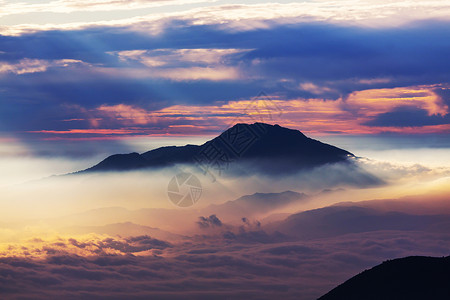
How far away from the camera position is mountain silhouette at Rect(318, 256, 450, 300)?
98.3 m

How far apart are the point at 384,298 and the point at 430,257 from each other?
12392 millimetres

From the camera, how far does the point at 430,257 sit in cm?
10550

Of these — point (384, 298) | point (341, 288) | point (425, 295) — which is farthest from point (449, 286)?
point (341, 288)

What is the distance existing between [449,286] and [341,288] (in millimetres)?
19379

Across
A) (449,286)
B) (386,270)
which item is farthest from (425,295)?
(386,270)

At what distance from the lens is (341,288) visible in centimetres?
10806

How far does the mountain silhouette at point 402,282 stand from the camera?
3871 inches

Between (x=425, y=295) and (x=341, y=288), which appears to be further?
(x=341, y=288)

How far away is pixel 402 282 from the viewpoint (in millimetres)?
103188

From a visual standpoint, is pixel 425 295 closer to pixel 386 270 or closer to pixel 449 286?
pixel 449 286

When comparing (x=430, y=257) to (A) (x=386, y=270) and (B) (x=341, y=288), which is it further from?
(B) (x=341, y=288)

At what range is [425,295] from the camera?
9700 cm

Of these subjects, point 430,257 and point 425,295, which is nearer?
Answer: point 425,295

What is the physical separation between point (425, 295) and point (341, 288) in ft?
52.9
